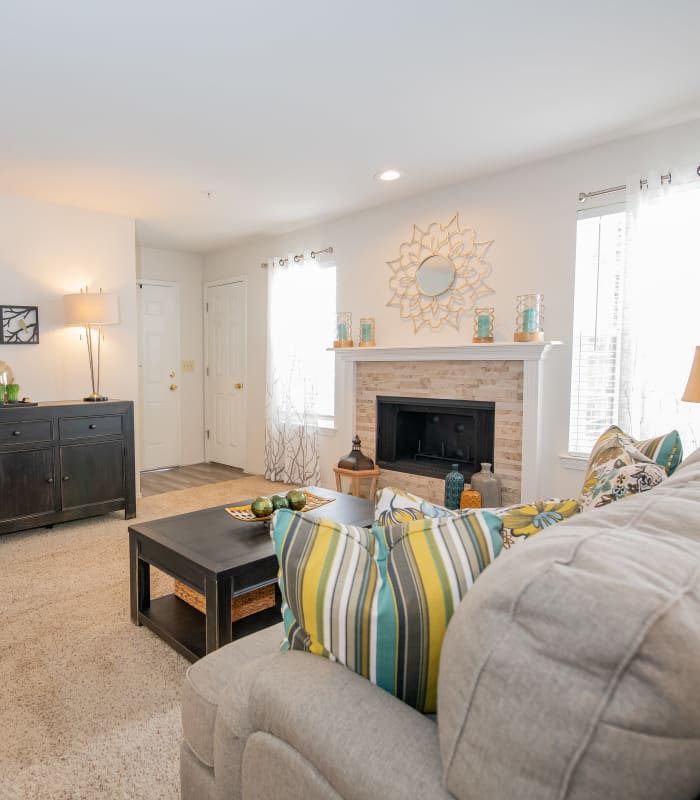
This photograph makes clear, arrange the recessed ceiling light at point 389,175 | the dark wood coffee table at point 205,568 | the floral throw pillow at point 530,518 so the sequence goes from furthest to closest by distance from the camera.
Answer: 1. the recessed ceiling light at point 389,175
2. the dark wood coffee table at point 205,568
3. the floral throw pillow at point 530,518

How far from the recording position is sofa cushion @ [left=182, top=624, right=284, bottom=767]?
3.70 feet

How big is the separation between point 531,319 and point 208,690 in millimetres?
3010

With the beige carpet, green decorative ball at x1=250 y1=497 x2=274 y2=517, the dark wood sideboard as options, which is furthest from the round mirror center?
the beige carpet

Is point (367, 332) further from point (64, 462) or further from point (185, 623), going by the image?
point (185, 623)

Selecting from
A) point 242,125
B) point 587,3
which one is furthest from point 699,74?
point 242,125

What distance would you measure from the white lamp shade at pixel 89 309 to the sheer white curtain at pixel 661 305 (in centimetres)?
368

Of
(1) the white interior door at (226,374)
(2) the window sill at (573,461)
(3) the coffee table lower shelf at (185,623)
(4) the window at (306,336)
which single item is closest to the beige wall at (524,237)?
(2) the window sill at (573,461)

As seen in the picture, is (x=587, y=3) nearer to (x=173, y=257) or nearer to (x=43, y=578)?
(x=43, y=578)

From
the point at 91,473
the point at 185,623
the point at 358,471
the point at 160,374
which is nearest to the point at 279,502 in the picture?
the point at 185,623

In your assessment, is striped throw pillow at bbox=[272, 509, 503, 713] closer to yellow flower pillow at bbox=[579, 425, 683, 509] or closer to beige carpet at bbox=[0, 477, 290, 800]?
yellow flower pillow at bbox=[579, 425, 683, 509]

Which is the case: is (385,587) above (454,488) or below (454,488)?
above

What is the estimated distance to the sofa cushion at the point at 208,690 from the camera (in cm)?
113

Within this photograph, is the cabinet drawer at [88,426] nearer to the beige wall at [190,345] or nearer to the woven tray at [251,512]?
the woven tray at [251,512]

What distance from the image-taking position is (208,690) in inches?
45.8
